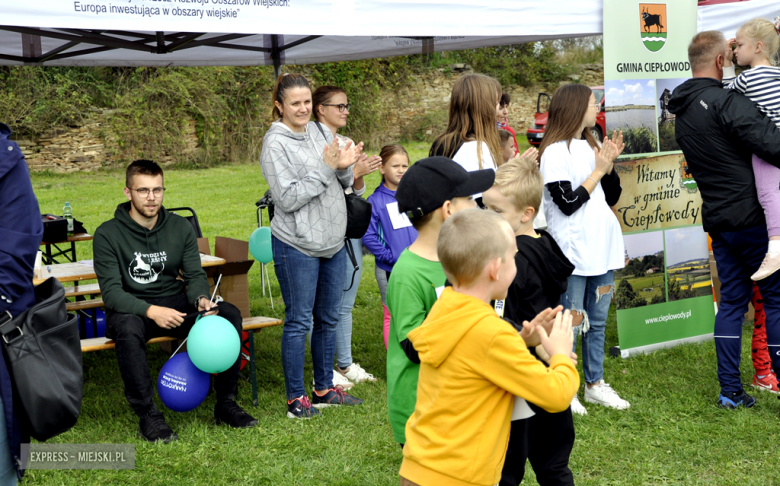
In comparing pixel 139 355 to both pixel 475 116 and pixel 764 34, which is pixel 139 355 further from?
pixel 764 34

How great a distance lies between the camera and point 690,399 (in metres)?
3.80

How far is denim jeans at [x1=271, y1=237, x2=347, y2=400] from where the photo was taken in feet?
11.7

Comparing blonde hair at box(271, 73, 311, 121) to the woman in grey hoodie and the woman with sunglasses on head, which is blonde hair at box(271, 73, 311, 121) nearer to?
the woman in grey hoodie

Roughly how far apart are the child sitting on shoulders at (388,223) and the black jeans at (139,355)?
1009mm

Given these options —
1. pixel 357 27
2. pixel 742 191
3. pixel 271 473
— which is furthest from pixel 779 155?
pixel 271 473

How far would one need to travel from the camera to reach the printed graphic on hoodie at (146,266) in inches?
148

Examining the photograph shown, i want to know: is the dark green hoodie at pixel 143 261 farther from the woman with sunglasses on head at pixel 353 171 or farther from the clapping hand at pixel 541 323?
the clapping hand at pixel 541 323

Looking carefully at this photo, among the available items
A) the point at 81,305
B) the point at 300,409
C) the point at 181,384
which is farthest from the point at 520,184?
the point at 81,305

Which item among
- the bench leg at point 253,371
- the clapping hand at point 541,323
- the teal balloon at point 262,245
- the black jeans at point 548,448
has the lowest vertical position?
the bench leg at point 253,371

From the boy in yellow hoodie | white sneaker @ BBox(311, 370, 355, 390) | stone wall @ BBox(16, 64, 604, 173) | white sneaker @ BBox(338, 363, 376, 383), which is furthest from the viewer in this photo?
stone wall @ BBox(16, 64, 604, 173)

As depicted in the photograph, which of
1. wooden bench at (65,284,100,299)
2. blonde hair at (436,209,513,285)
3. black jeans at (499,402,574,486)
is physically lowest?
black jeans at (499,402,574,486)

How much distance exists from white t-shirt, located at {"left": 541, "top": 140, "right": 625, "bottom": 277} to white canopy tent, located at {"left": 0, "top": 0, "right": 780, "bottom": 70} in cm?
73

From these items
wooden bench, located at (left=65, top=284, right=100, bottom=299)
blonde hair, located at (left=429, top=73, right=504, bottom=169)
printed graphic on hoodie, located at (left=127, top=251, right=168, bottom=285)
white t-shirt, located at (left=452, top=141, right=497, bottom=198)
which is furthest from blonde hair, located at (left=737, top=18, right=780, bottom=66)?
wooden bench, located at (left=65, top=284, right=100, bottom=299)

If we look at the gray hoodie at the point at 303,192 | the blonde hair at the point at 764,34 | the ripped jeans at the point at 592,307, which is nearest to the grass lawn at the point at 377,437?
Result: the ripped jeans at the point at 592,307
